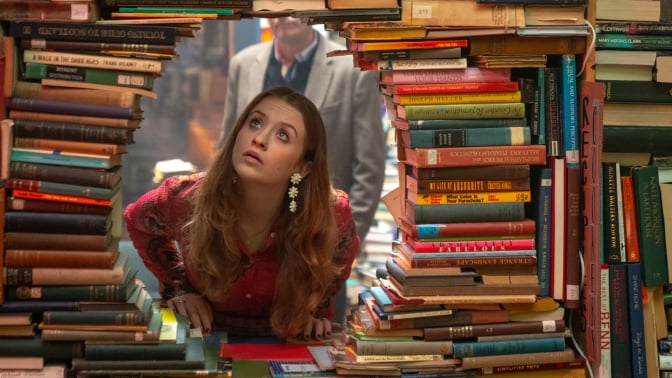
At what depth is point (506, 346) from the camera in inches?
97.8

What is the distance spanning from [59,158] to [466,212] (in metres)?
1.08

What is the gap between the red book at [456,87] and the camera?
244 centimetres

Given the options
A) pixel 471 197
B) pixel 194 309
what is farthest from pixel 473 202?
pixel 194 309

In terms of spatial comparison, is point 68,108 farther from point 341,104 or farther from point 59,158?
point 341,104

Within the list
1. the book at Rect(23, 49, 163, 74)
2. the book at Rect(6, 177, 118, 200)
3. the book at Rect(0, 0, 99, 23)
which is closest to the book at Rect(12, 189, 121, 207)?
the book at Rect(6, 177, 118, 200)

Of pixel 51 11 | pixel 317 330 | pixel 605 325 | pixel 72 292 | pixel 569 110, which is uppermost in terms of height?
pixel 51 11

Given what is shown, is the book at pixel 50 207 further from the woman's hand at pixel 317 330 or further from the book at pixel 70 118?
the woman's hand at pixel 317 330

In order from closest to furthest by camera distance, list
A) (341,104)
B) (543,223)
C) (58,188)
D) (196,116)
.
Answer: (58,188) < (543,223) < (341,104) < (196,116)

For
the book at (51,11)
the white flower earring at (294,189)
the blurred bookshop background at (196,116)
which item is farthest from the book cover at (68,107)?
the blurred bookshop background at (196,116)

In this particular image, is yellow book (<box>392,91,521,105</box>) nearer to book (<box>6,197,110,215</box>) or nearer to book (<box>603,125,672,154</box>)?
book (<box>603,125,672,154</box>)

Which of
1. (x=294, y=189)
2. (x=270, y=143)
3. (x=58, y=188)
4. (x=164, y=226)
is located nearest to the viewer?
(x=58, y=188)

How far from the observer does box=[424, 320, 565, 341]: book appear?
247 cm

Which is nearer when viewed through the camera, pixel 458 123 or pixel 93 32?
pixel 93 32

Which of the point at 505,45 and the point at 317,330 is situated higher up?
the point at 505,45
